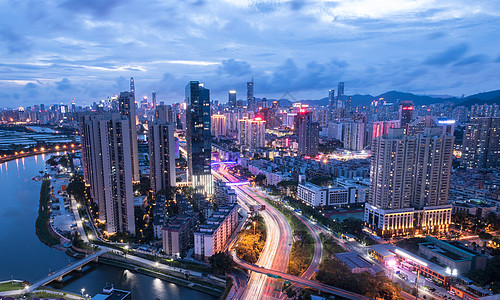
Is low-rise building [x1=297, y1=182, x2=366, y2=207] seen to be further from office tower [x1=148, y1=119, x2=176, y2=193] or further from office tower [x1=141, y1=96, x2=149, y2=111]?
office tower [x1=141, y1=96, x2=149, y2=111]

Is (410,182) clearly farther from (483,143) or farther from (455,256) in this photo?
(483,143)

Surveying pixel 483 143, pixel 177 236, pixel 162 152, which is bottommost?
pixel 177 236

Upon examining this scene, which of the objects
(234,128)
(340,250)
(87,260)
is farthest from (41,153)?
(340,250)

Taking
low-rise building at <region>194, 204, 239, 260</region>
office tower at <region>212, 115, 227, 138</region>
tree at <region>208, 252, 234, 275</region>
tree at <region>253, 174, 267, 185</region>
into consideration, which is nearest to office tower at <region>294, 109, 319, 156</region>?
tree at <region>253, 174, 267, 185</region>

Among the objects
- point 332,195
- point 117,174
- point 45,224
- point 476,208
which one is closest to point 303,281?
point 117,174

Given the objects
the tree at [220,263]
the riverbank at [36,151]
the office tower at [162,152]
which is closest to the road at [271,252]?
the tree at [220,263]

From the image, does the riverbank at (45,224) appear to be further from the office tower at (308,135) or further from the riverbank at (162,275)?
the office tower at (308,135)
